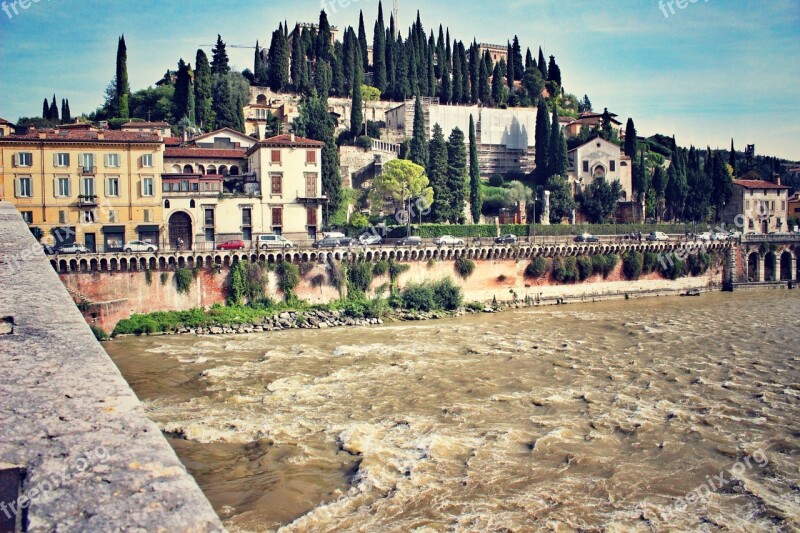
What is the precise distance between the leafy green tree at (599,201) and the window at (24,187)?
165 feet

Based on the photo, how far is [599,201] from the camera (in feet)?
229

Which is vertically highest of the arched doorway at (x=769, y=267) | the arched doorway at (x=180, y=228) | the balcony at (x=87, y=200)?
the balcony at (x=87, y=200)

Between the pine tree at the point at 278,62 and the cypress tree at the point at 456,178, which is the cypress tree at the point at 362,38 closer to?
the pine tree at the point at 278,62

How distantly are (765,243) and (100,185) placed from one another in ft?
172

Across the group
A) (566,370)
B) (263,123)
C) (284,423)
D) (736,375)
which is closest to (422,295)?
(566,370)

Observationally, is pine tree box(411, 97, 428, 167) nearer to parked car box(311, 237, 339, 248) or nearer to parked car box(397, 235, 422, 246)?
parked car box(397, 235, 422, 246)

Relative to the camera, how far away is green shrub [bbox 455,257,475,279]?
148 feet

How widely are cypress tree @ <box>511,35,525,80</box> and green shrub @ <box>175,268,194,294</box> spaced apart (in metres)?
81.8

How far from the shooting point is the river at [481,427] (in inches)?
567

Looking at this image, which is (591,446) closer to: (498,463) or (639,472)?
(639,472)


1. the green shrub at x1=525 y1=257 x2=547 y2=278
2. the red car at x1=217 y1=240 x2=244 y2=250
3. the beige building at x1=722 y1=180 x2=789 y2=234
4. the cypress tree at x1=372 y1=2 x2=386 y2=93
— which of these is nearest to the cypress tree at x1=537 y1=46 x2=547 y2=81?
the cypress tree at x1=372 y1=2 x2=386 y2=93

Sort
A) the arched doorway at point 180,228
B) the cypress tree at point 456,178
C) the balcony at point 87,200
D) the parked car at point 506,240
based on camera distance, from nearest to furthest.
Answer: the balcony at point 87,200 → the arched doorway at point 180,228 → the parked car at point 506,240 → the cypress tree at point 456,178

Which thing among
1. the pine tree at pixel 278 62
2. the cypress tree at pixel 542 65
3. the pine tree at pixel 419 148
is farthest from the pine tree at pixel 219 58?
the cypress tree at pixel 542 65

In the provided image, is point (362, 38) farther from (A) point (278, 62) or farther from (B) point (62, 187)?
(B) point (62, 187)
